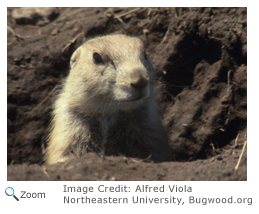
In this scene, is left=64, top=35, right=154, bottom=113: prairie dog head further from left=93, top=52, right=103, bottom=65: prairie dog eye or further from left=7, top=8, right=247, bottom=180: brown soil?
left=7, top=8, right=247, bottom=180: brown soil

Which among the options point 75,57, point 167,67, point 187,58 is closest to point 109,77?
point 75,57

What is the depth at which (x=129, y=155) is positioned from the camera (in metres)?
4.67

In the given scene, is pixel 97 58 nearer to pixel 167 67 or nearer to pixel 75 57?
pixel 75 57

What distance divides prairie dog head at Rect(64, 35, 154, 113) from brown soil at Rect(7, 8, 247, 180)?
171cm

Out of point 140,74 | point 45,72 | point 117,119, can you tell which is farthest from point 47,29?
point 140,74

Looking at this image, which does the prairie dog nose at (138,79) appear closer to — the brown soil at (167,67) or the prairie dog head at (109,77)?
the prairie dog head at (109,77)

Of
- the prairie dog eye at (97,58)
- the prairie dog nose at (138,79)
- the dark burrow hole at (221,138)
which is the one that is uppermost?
the prairie dog eye at (97,58)

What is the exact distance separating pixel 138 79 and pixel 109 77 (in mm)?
554

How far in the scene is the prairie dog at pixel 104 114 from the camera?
4.43m

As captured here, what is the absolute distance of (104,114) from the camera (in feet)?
15.6

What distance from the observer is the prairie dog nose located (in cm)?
387
